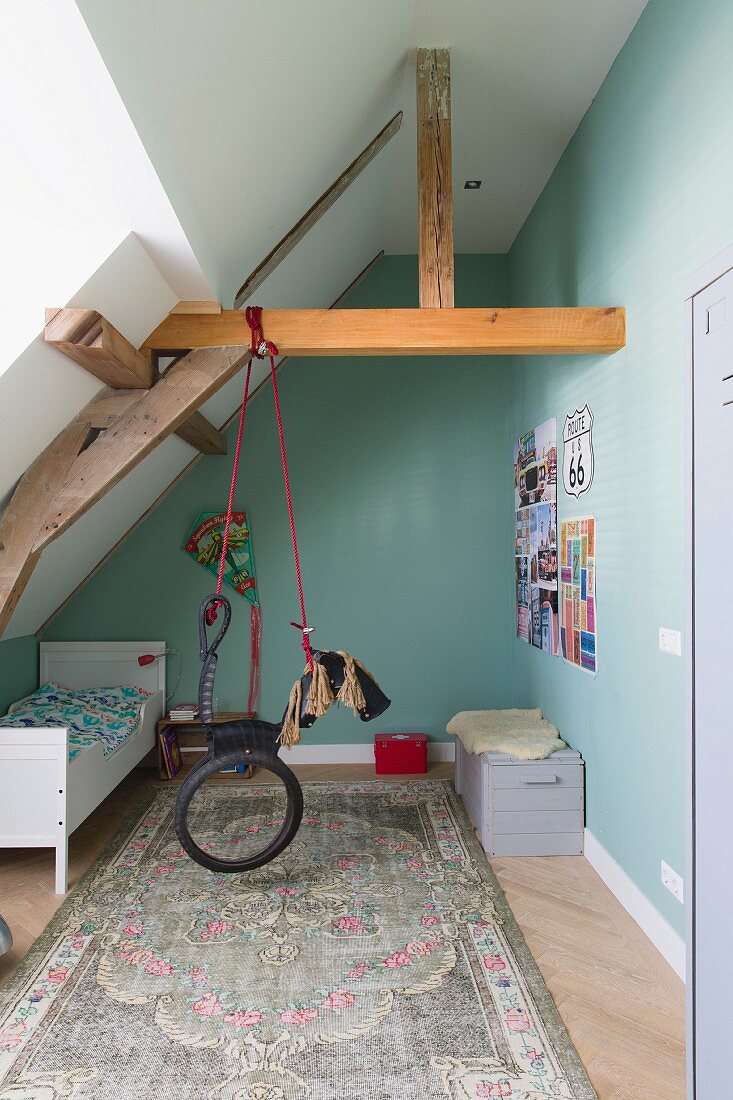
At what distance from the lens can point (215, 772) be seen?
2.67 metres

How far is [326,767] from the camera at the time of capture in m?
4.73

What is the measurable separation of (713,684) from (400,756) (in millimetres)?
3592

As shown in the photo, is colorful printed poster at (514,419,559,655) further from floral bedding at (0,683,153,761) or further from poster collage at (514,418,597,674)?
floral bedding at (0,683,153,761)

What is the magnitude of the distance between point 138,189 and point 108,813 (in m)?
3.13

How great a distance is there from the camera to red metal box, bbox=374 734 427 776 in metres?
4.55

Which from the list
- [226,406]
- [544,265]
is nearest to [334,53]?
[544,265]

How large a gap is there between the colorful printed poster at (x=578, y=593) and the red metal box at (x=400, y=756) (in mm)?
1307

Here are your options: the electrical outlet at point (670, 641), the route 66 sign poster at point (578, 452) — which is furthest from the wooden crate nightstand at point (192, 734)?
the electrical outlet at point (670, 641)

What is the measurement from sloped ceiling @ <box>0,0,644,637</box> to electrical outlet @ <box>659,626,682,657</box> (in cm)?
194

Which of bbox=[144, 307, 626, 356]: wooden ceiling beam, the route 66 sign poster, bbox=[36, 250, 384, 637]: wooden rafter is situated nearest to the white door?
bbox=[144, 307, 626, 356]: wooden ceiling beam

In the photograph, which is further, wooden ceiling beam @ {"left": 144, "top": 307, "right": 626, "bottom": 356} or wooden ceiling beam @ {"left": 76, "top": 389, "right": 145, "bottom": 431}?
wooden ceiling beam @ {"left": 76, "top": 389, "right": 145, "bottom": 431}

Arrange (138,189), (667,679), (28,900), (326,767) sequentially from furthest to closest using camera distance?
1. (326,767)
2. (28,900)
3. (667,679)
4. (138,189)

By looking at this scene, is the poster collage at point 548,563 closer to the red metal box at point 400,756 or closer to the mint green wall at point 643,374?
the mint green wall at point 643,374

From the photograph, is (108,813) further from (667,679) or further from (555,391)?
(555,391)
